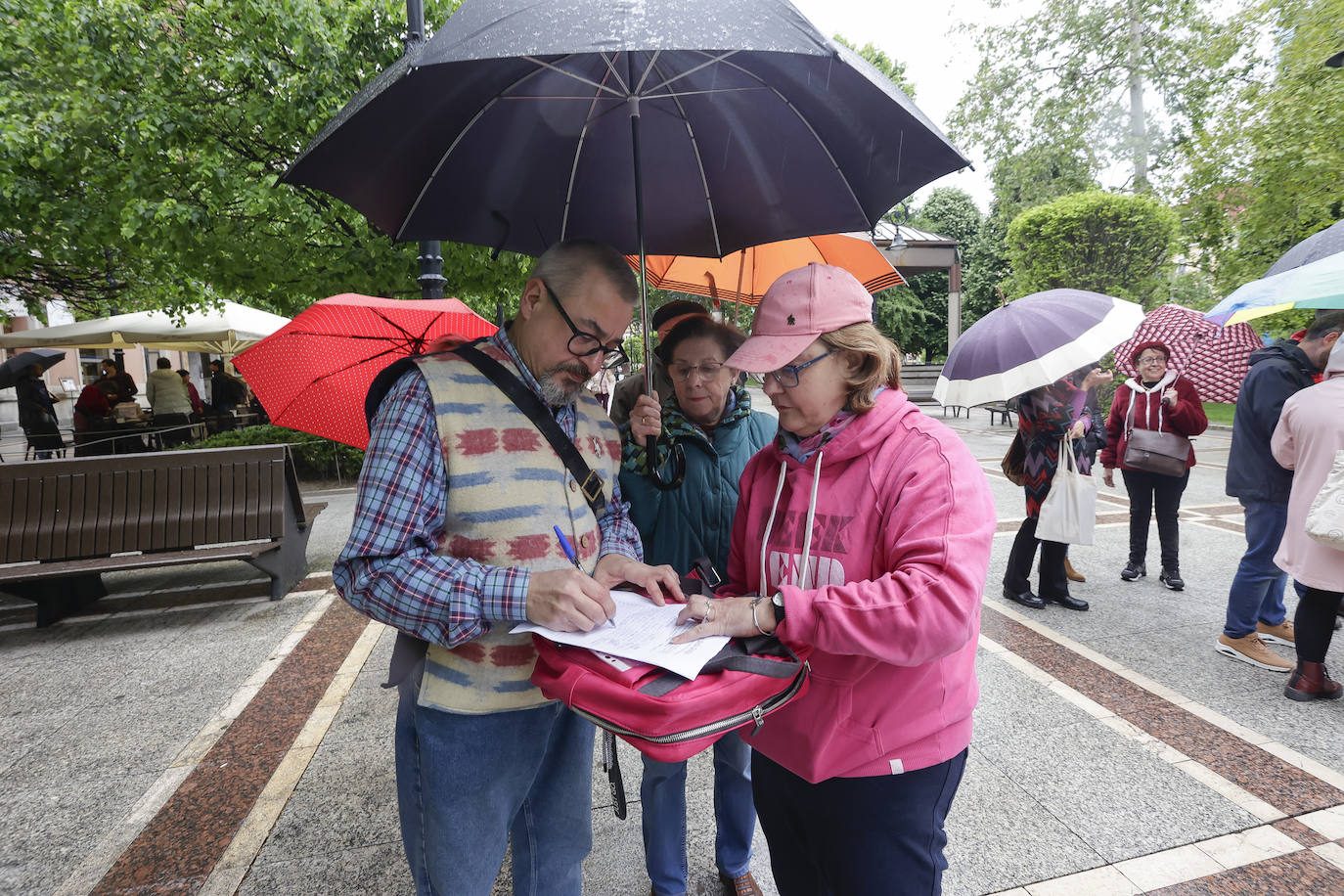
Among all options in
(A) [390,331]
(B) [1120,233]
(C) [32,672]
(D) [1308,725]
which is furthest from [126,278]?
(B) [1120,233]

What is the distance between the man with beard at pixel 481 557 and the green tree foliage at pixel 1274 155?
9.47 metres

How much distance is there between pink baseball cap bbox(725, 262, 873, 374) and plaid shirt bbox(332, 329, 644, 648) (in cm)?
66

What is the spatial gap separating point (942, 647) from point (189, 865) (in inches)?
115

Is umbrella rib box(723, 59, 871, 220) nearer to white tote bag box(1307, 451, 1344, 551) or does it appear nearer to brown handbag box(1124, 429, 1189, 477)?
white tote bag box(1307, 451, 1344, 551)

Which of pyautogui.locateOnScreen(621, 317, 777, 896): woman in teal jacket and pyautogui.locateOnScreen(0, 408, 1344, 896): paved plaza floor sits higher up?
pyautogui.locateOnScreen(621, 317, 777, 896): woman in teal jacket

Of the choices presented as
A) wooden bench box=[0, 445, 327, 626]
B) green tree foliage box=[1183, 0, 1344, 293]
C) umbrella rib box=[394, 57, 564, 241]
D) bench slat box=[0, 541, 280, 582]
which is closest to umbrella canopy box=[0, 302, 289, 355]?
wooden bench box=[0, 445, 327, 626]

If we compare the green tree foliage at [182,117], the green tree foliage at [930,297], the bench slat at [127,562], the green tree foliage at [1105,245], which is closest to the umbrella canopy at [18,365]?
the green tree foliage at [182,117]

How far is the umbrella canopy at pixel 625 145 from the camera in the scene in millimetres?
1631

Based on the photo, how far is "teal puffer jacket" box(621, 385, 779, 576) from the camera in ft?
7.09

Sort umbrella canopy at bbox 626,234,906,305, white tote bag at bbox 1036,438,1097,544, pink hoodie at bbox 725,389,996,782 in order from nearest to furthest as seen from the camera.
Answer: pink hoodie at bbox 725,389,996,782 → umbrella canopy at bbox 626,234,906,305 → white tote bag at bbox 1036,438,1097,544

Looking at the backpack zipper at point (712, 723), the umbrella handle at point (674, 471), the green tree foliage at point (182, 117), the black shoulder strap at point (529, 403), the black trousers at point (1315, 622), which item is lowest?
the black trousers at point (1315, 622)

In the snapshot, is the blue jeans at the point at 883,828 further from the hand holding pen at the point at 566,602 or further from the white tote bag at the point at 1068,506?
the white tote bag at the point at 1068,506

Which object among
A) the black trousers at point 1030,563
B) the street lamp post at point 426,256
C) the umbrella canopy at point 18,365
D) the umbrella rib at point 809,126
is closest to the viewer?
the umbrella rib at point 809,126

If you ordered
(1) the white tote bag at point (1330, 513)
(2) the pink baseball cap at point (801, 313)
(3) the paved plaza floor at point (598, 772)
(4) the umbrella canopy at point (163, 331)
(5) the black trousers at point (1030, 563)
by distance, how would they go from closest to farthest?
1. (2) the pink baseball cap at point (801, 313)
2. (3) the paved plaza floor at point (598, 772)
3. (1) the white tote bag at point (1330, 513)
4. (5) the black trousers at point (1030, 563)
5. (4) the umbrella canopy at point (163, 331)
